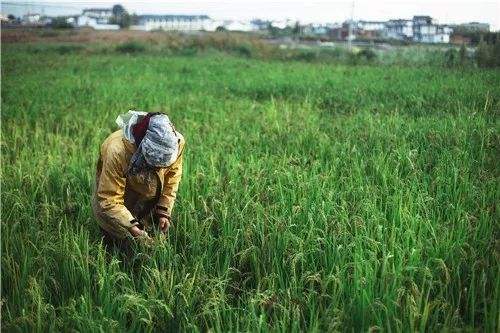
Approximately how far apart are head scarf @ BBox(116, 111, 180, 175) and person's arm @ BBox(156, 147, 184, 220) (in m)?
0.35

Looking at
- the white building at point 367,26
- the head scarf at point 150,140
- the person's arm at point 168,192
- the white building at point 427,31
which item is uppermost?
the white building at point 367,26

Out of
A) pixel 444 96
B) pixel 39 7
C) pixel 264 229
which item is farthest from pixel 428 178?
pixel 39 7

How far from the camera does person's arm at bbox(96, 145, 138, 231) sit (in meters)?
2.70

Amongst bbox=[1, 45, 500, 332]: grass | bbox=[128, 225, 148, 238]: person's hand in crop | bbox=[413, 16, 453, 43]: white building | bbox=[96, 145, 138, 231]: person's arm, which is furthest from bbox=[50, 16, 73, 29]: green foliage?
bbox=[128, 225, 148, 238]: person's hand in crop

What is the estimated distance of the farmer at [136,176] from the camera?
256cm

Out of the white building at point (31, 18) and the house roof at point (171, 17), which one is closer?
the white building at point (31, 18)

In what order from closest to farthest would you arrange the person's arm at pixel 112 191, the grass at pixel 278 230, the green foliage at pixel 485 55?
the grass at pixel 278 230 < the person's arm at pixel 112 191 < the green foliage at pixel 485 55

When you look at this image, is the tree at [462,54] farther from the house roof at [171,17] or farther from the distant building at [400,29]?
the house roof at [171,17]

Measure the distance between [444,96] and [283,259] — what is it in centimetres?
607

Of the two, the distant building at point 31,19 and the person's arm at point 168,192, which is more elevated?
the distant building at point 31,19

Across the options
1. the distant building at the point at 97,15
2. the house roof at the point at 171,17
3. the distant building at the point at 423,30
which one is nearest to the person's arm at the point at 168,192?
the distant building at the point at 423,30

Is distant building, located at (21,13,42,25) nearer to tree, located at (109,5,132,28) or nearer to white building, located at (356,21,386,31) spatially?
tree, located at (109,5,132,28)

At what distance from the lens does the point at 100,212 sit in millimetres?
2854

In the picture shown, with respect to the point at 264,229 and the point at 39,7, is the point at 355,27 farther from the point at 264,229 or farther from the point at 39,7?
the point at 264,229
